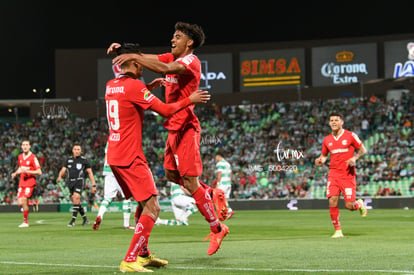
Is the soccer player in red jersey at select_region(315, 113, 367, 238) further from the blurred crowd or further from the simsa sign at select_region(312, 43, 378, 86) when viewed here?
the simsa sign at select_region(312, 43, 378, 86)

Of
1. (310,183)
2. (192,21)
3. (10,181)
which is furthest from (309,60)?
(10,181)

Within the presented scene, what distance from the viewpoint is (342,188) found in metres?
15.3

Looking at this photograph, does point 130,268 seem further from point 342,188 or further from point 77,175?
point 77,175

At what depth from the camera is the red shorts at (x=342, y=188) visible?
15289 millimetres

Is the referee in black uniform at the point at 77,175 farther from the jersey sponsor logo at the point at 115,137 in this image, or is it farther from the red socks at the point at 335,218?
the jersey sponsor logo at the point at 115,137

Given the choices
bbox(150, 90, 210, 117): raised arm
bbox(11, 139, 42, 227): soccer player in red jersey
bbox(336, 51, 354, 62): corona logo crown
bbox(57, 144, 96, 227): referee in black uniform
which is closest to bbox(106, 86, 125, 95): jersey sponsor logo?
bbox(150, 90, 210, 117): raised arm

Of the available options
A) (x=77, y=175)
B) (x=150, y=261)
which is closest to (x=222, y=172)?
(x=77, y=175)

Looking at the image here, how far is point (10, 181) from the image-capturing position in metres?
44.0

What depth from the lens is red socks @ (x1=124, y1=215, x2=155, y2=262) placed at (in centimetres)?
806

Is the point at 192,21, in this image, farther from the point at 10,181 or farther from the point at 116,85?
the point at 116,85

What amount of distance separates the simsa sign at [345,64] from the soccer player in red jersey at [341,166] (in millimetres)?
34946

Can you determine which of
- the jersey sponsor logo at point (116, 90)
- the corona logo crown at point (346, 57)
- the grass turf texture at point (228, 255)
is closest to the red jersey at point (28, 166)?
the grass turf texture at point (228, 255)

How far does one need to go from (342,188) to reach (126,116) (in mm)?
8014

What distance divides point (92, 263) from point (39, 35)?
54.0 m
